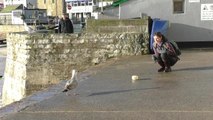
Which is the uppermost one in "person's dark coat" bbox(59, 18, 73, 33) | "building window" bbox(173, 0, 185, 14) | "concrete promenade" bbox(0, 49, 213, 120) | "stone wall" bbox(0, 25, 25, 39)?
"building window" bbox(173, 0, 185, 14)

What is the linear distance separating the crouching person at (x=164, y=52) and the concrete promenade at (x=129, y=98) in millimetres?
321

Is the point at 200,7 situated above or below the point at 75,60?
above

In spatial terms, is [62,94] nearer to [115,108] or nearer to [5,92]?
[115,108]

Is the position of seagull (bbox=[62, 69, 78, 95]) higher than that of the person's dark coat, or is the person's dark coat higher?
the person's dark coat

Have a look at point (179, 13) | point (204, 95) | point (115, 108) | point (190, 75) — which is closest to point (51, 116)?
point (115, 108)

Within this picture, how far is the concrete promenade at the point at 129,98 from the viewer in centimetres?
835

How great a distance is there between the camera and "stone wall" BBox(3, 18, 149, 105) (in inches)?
722

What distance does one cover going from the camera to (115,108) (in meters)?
8.91

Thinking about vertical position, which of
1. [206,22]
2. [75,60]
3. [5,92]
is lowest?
[5,92]

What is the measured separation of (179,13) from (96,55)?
174 inches

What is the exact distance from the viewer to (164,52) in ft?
44.4

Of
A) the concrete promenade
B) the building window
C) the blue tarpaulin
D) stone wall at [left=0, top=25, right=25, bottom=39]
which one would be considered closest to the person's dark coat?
the blue tarpaulin

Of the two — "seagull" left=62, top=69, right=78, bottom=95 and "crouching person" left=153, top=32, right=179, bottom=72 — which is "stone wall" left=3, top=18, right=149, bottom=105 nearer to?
"crouching person" left=153, top=32, right=179, bottom=72

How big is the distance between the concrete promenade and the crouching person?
32 cm
